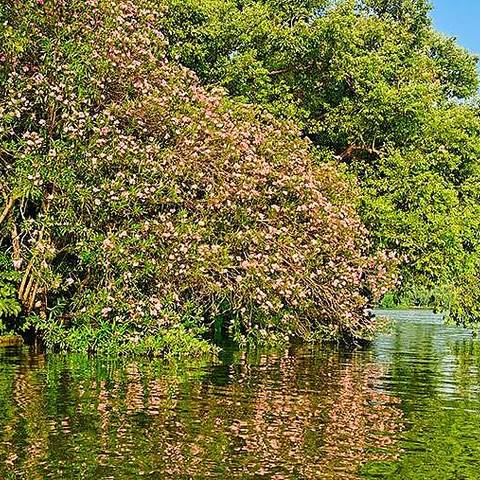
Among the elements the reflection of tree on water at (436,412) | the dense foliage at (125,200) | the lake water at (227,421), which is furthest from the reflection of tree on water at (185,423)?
the dense foliage at (125,200)

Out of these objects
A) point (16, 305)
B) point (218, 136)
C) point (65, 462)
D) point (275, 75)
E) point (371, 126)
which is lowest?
point (65, 462)

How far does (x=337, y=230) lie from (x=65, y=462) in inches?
621

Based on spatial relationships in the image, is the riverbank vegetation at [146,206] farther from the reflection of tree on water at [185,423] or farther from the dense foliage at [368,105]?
the dense foliage at [368,105]

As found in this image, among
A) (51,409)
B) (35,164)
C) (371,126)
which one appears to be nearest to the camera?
(51,409)

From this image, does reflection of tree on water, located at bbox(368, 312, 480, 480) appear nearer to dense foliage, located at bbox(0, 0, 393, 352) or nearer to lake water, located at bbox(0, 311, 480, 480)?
lake water, located at bbox(0, 311, 480, 480)

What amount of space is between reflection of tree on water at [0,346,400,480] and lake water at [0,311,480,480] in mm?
21

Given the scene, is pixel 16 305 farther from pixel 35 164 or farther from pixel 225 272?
pixel 225 272

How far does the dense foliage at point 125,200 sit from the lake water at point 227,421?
1.63 m

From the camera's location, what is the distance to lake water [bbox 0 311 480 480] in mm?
9727

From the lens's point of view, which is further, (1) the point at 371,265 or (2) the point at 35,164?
(1) the point at 371,265

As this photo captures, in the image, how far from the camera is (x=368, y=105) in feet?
105

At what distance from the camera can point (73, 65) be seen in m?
20.3

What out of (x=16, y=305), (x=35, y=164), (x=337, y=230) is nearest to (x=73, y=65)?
(x=35, y=164)

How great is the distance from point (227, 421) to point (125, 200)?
340 inches
